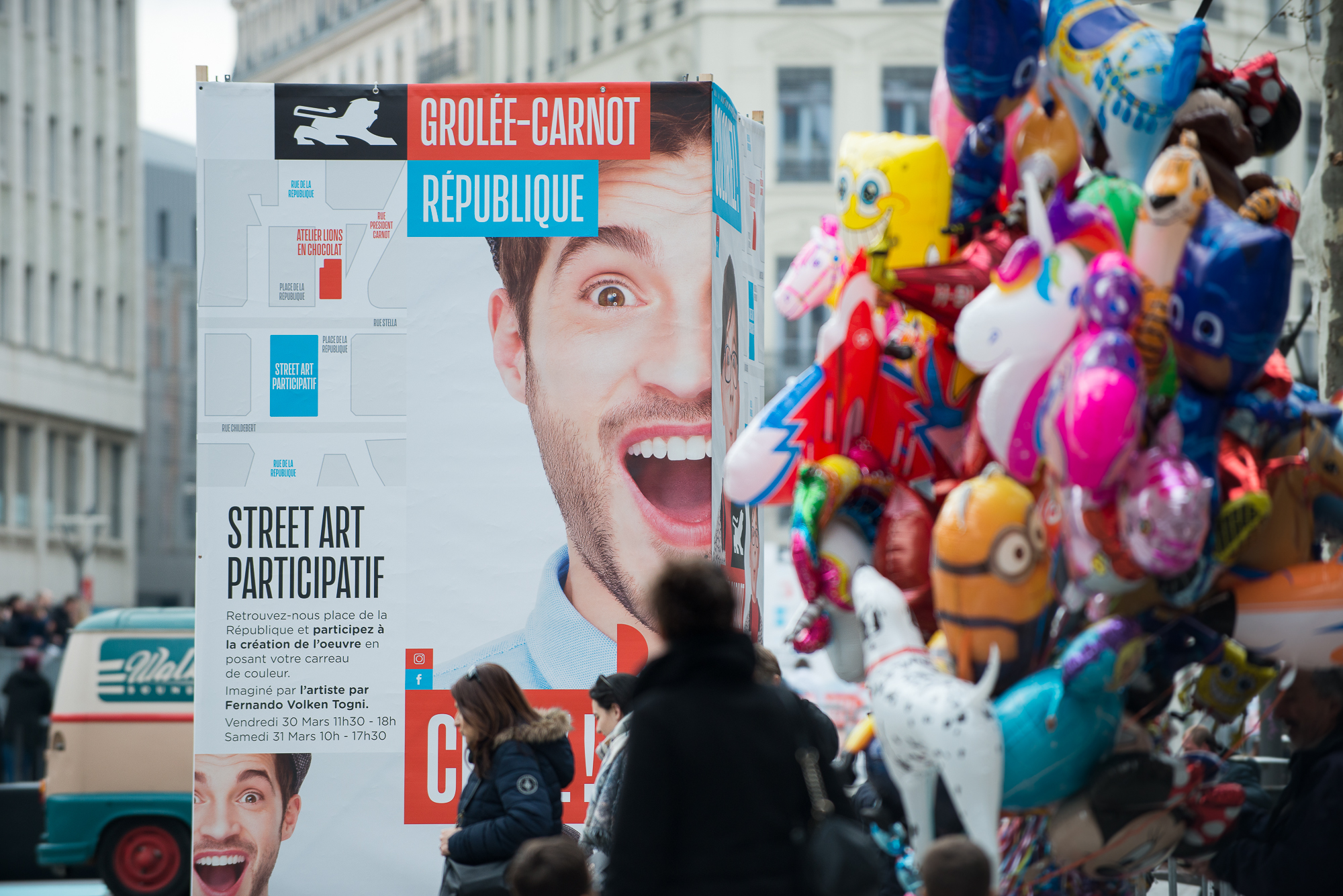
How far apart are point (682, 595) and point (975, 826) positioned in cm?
Result: 115

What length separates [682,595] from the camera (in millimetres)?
3633

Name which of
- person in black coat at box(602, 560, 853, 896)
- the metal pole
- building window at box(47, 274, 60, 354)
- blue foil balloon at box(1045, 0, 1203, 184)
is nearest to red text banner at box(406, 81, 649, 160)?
blue foil balloon at box(1045, 0, 1203, 184)

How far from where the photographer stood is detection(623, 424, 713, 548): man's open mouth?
6820mm

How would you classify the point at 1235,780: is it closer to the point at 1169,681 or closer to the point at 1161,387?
the point at 1169,681

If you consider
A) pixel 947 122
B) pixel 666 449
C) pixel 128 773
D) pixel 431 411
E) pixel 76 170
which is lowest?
pixel 128 773

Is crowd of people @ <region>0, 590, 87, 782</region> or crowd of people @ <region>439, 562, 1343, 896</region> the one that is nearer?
crowd of people @ <region>439, 562, 1343, 896</region>

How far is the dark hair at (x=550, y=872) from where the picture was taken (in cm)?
400

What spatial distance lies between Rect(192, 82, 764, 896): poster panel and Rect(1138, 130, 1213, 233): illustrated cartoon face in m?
2.72

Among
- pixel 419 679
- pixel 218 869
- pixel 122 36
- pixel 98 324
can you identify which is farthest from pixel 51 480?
pixel 419 679

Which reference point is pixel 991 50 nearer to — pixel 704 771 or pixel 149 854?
pixel 704 771

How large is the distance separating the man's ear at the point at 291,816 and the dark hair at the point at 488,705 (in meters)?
1.61

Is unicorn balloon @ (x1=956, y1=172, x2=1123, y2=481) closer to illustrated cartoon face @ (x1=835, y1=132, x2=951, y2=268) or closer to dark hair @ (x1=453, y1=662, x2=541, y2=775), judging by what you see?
illustrated cartoon face @ (x1=835, y1=132, x2=951, y2=268)

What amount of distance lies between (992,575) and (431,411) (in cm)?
315

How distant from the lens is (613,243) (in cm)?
686
